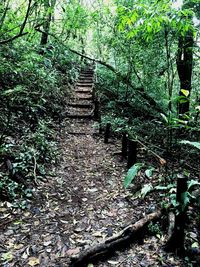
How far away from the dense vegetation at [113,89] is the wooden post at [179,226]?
0.39 m

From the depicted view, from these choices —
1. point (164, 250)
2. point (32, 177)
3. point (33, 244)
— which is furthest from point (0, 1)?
point (164, 250)

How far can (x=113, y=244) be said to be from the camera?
3.05 meters

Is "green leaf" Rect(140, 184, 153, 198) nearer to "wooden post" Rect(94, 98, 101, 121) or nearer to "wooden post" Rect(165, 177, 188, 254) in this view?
"wooden post" Rect(165, 177, 188, 254)

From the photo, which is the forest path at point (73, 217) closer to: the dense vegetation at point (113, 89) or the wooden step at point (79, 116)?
the dense vegetation at point (113, 89)

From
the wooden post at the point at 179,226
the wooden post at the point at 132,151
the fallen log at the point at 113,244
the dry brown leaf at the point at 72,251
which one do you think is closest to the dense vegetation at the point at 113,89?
the wooden post at the point at 132,151

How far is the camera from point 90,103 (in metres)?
11.2

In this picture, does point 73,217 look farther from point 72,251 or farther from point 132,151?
point 132,151

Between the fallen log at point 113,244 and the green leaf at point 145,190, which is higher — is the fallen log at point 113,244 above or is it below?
below

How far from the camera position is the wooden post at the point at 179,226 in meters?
2.93

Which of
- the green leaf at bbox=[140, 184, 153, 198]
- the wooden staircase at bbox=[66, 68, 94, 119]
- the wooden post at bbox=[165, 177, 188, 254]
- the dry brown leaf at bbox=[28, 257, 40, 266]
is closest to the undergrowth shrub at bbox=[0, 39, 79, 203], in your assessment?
the wooden staircase at bbox=[66, 68, 94, 119]

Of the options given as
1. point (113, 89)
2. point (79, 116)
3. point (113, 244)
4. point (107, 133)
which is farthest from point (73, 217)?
point (113, 89)

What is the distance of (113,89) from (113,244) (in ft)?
33.9

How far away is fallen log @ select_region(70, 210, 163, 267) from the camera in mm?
2844

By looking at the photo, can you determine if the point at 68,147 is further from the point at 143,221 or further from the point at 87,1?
the point at 87,1
